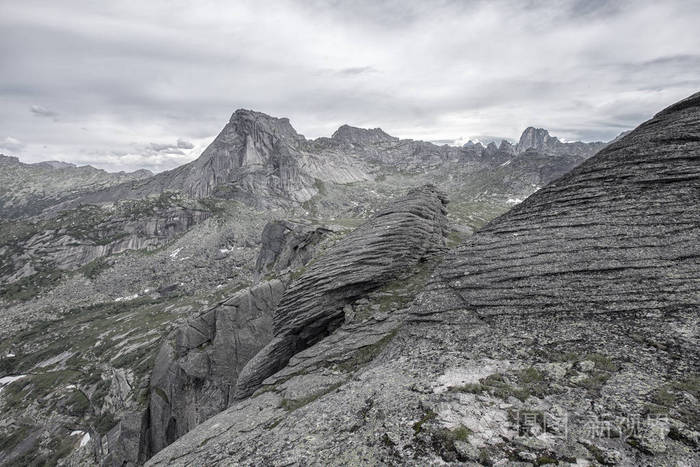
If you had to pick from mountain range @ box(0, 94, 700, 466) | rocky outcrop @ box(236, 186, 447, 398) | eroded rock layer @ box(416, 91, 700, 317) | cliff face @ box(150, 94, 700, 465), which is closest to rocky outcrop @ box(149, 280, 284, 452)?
rocky outcrop @ box(236, 186, 447, 398)

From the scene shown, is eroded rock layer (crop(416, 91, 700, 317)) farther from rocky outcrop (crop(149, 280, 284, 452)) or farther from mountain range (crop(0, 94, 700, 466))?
rocky outcrop (crop(149, 280, 284, 452))

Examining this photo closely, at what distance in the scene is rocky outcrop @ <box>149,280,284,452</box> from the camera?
45625 mm

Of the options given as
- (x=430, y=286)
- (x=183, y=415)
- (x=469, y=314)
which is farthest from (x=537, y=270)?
(x=183, y=415)

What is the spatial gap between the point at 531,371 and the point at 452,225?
34.9 meters

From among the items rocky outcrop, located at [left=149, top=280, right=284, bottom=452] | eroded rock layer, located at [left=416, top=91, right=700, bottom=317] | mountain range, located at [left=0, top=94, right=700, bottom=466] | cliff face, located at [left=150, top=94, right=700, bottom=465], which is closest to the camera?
cliff face, located at [left=150, top=94, right=700, bottom=465]

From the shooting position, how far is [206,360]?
47.6 m

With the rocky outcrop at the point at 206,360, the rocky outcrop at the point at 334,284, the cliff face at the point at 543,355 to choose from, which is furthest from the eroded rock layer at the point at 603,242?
the rocky outcrop at the point at 206,360

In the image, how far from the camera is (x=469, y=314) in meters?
18.8

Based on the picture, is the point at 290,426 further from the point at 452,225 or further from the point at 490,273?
the point at 452,225

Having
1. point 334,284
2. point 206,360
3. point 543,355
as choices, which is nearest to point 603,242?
point 543,355

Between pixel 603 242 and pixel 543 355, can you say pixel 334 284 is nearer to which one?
pixel 543 355

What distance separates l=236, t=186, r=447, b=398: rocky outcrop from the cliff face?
14.6 feet

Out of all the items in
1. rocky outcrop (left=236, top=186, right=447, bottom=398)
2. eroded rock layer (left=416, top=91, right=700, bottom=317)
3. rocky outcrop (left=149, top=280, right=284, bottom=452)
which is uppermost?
eroded rock layer (left=416, top=91, right=700, bottom=317)

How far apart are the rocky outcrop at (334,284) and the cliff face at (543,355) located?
4.44 m
